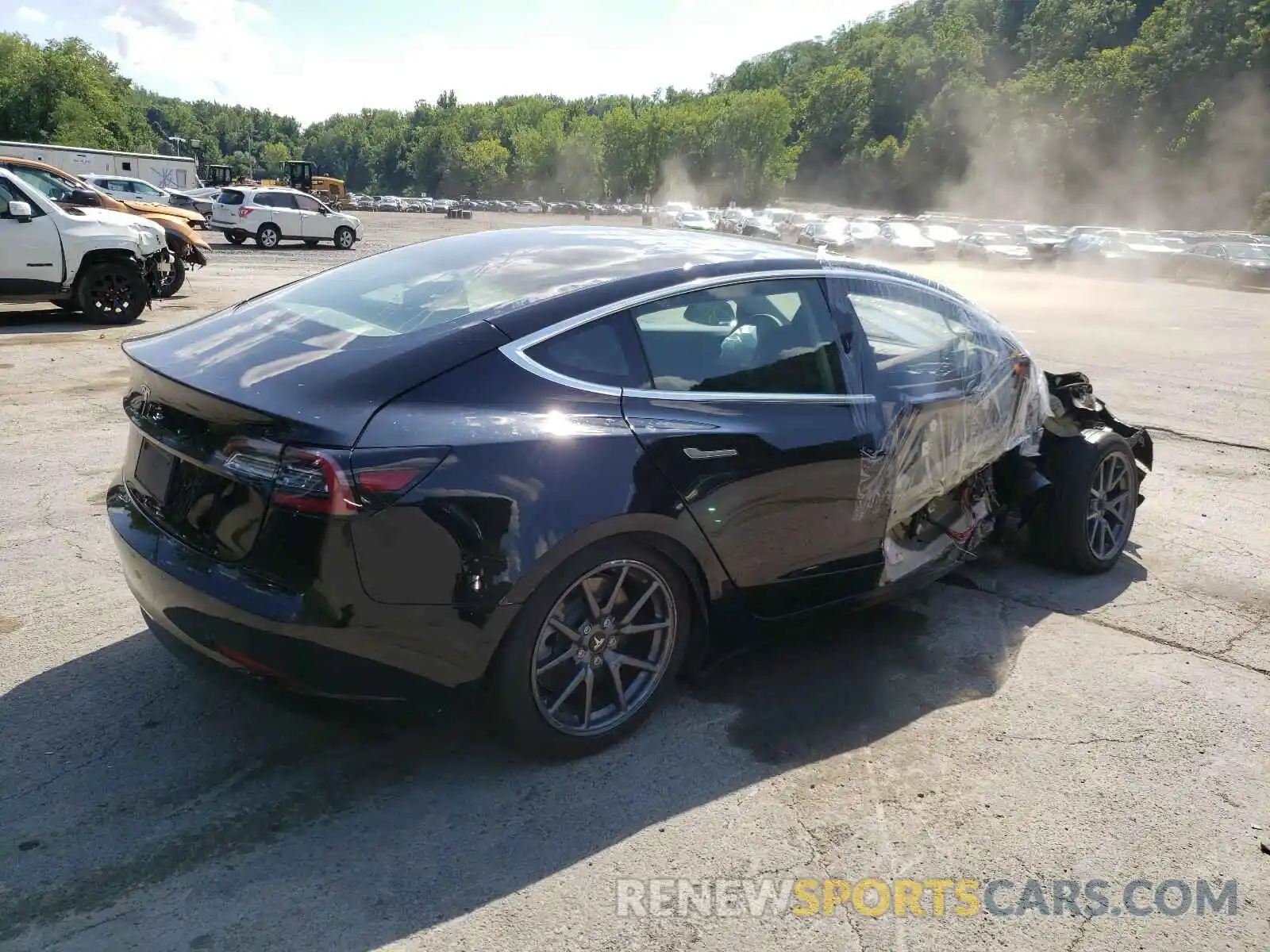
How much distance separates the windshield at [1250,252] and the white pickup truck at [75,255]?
29.4 metres

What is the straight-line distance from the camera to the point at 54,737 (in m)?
3.27

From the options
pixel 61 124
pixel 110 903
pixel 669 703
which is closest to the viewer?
pixel 110 903

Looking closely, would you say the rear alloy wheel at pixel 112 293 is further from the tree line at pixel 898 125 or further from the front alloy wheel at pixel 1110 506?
the tree line at pixel 898 125

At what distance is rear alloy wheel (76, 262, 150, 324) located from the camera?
11938mm

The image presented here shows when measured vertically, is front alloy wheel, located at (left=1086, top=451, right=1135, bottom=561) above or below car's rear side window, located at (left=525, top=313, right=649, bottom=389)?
below

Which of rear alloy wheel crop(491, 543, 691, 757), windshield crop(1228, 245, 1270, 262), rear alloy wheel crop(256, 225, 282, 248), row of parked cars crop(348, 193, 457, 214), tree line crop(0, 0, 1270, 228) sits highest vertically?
tree line crop(0, 0, 1270, 228)

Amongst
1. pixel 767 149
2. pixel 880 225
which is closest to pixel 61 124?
pixel 880 225

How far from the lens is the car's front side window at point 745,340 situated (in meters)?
3.38

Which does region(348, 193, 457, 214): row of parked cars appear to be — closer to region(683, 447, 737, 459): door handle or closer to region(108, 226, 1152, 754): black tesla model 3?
region(108, 226, 1152, 754): black tesla model 3

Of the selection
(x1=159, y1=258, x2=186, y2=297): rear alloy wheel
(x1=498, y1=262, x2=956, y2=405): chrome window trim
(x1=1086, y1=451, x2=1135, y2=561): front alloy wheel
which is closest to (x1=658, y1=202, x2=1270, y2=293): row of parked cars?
(x1=159, y1=258, x2=186, y2=297): rear alloy wheel

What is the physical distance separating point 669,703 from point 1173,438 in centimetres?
656

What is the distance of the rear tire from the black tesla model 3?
37.8 inches

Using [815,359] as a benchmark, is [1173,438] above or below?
below

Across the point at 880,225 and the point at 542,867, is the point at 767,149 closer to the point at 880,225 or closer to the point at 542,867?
the point at 880,225
